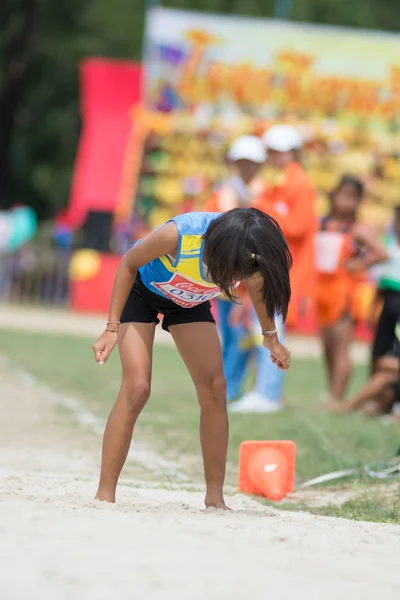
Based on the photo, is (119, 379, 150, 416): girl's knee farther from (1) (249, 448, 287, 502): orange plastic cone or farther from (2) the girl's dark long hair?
(1) (249, 448, 287, 502): orange plastic cone

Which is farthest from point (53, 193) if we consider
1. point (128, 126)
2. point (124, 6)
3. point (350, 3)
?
point (350, 3)

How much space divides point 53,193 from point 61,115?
2.83 m

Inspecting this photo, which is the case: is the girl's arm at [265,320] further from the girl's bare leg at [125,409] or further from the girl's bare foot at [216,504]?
the girl's bare foot at [216,504]

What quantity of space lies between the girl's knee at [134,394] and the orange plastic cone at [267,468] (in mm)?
1109

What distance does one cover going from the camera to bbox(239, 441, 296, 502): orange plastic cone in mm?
5691

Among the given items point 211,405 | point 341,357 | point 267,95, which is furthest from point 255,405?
point 267,95

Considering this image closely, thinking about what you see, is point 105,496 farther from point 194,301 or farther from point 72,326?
point 72,326

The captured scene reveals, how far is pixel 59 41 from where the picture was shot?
33031mm

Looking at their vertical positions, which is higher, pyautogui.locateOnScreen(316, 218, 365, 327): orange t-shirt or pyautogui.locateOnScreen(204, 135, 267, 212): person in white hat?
pyautogui.locateOnScreen(204, 135, 267, 212): person in white hat

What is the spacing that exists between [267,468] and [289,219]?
3.70 metres

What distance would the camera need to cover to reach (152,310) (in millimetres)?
5008

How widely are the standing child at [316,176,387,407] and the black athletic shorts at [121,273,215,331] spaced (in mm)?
4641

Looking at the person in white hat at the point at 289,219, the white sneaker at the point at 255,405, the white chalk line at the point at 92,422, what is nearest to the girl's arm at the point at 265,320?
the white chalk line at the point at 92,422

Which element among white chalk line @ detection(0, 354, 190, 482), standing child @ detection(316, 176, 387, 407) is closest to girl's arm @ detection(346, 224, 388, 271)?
standing child @ detection(316, 176, 387, 407)
